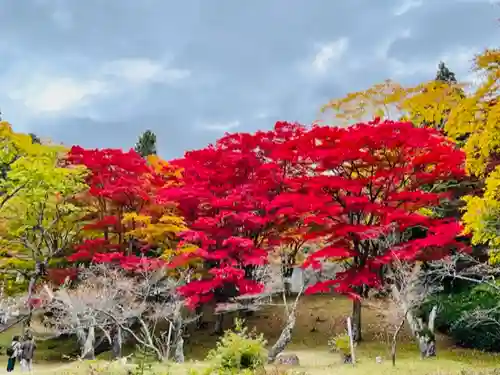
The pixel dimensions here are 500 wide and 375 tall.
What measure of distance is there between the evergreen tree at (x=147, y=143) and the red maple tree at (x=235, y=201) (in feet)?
58.9

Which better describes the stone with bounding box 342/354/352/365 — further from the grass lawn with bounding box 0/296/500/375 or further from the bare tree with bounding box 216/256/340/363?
the bare tree with bounding box 216/256/340/363

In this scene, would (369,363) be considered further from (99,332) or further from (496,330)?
(99,332)

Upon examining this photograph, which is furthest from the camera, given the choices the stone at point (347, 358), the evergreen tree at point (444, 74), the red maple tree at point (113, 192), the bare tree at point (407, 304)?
the evergreen tree at point (444, 74)

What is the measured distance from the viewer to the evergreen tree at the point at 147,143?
3931cm

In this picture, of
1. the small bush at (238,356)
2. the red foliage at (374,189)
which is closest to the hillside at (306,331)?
the red foliage at (374,189)

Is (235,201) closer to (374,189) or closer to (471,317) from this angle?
(374,189)

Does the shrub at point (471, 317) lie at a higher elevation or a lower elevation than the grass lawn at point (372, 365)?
higher

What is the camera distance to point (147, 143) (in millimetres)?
39531

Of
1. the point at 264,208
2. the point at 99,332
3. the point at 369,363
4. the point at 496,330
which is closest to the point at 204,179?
the point at 264,208

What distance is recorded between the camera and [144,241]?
70.5 ft

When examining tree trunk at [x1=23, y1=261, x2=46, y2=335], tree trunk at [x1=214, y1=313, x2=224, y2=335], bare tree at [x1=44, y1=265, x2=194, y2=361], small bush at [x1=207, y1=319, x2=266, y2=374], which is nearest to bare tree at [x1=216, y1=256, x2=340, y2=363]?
bare tree at [x1=44, y1=265, x2=194, y2=361]

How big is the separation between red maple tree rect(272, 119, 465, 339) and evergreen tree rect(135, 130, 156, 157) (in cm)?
2236

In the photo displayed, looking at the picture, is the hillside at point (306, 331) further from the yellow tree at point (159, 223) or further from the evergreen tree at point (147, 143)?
the evergreen tree at point (147, 143)

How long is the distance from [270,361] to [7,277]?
47.4ft
